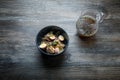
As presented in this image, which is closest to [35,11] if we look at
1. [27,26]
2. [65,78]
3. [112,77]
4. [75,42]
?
[27,26]

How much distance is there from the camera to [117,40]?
1.00 meters

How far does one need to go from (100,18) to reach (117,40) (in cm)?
13

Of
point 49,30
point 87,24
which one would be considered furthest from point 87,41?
point 49,30

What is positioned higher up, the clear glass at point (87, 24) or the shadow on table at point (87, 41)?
the clear glass at point (87, 24)

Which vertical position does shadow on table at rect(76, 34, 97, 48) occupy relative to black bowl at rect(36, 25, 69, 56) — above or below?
below

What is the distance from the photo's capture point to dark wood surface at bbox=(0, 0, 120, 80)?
93 cm

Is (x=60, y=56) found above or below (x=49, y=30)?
below

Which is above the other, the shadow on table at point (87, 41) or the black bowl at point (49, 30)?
the black bowl at point (49, 30)

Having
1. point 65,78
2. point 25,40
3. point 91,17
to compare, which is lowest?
point 65,78

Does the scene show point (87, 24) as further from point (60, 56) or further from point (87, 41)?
point (60, 56)

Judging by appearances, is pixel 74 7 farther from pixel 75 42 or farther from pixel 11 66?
pixel 11 66

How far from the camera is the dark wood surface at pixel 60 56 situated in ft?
3.06

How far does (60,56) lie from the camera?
963mm

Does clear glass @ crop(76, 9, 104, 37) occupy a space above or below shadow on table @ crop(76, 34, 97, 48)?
above
